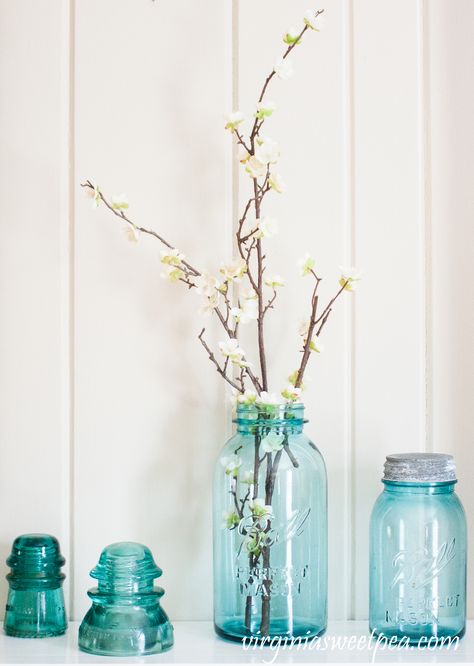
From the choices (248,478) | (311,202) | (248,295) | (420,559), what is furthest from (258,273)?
(420,559)

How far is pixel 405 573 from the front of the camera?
41.3 inches

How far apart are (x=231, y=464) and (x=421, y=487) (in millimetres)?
225

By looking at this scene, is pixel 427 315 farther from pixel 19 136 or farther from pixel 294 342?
pixel 19 136

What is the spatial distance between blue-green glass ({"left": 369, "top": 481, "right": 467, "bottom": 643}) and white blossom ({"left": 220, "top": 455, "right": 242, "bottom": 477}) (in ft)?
0.59

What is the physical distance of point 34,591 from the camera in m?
1.05

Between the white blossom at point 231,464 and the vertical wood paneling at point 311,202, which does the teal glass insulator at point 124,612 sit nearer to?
the white blossom at point 231,464

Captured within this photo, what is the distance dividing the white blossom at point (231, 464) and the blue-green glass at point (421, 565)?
0.18 metres

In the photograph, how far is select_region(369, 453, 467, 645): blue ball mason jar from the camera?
104 cm

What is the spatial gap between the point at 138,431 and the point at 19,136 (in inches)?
16.6

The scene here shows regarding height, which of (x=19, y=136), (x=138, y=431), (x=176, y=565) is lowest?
(x=176, y=565)

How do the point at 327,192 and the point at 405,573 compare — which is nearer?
the point at 405,573

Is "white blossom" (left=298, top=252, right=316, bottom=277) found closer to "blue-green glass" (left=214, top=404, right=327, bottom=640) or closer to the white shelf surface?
"blue-green glass" (left=214, top=404, right=327, bottom=640)

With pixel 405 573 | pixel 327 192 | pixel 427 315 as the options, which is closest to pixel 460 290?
pixel 427 315

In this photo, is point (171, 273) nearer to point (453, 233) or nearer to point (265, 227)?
point (265, 227)
